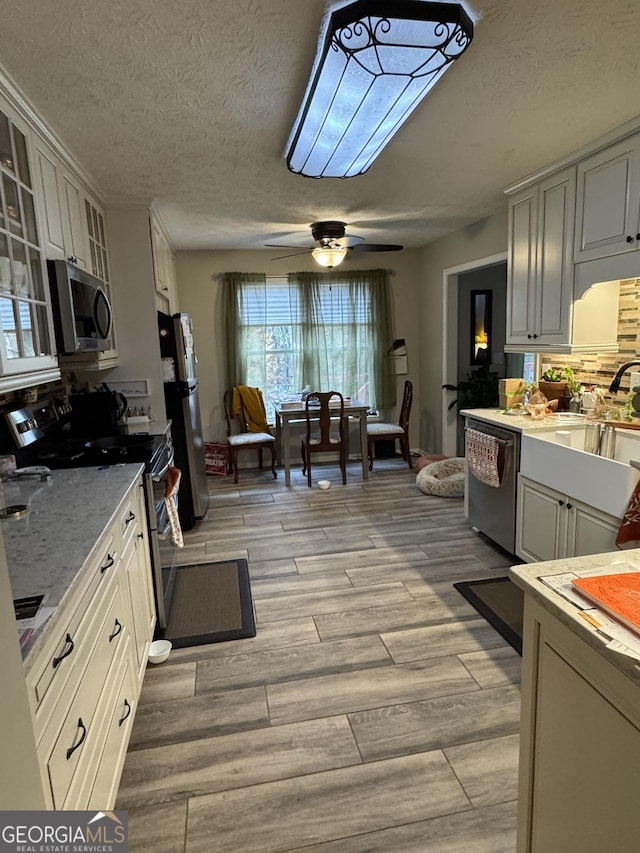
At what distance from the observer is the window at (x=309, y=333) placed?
5520mm

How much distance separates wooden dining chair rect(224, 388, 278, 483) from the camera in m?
5.10

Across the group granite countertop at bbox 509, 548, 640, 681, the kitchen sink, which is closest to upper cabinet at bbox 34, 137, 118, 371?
granite countertop at bbox 509, 548, 640, 681

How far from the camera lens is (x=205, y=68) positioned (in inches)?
70.0

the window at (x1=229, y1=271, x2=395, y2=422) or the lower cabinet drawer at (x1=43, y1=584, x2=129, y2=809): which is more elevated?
the window at (x1=229, y1=271, x2=395, y2=422)

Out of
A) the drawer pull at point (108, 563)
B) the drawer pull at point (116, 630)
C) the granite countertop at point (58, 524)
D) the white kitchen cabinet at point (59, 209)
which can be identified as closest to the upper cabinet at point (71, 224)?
the white kitchen cabinet at point (59, 209)

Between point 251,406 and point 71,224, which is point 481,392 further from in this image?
point 71,224

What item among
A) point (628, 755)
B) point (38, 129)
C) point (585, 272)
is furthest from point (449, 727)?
point (38, 129)

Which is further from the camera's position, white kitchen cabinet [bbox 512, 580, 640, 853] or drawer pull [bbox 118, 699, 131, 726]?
drawer pull [bbox 118, 699, 131, 726]

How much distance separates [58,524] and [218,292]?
4.24 meters

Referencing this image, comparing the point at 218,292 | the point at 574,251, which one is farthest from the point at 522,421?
the point at 218,292

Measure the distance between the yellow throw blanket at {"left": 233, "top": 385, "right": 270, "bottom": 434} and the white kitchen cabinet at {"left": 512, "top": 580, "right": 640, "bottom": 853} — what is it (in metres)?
4.51

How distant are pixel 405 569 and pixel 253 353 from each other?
3.31 meters

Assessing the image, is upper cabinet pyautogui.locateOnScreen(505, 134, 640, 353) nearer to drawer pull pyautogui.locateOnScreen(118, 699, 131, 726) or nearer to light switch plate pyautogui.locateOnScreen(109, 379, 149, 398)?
light switch plate pyautogui.locateOnScreen(109, 379, 149, 398)

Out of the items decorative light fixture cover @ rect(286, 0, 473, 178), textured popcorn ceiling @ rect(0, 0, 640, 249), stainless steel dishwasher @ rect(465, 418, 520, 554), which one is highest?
textured popcorn ceiling @ rect(0, 0, 640, 249)
